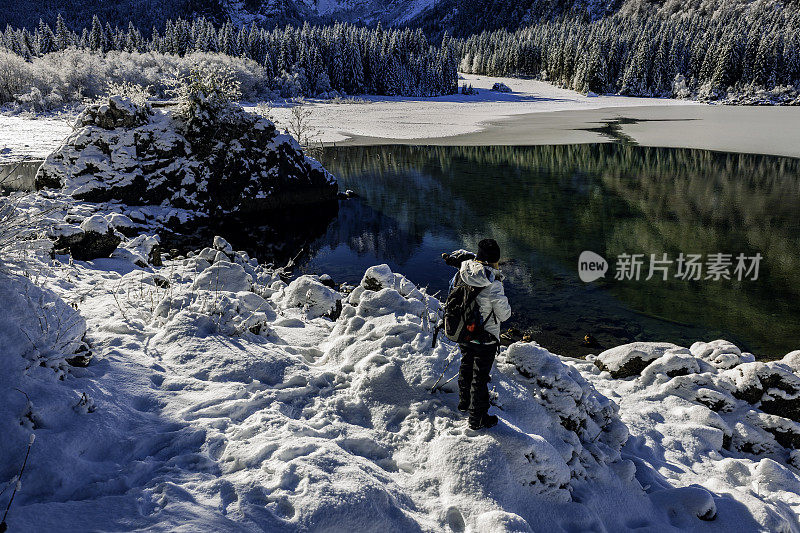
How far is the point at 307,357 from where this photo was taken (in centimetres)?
668

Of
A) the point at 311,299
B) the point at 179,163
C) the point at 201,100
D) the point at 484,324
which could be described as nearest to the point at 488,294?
the point at 484,324

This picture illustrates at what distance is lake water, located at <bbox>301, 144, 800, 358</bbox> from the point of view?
463 inches

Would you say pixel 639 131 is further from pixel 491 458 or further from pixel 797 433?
pixel 491 458

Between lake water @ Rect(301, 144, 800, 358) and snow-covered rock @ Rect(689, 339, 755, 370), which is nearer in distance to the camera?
snow-covered rock @ Rect(689, 339, 755, 370)

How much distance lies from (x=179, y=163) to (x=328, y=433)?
61.2 feet

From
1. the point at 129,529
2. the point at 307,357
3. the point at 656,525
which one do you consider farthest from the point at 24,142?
the point at 656,525

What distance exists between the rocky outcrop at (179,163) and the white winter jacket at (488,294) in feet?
59.9

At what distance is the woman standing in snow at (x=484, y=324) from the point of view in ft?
14.7

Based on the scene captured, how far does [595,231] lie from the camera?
18344 millimetres

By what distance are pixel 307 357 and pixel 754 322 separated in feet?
37.7

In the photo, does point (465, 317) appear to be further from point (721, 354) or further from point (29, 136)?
point (29, 136)

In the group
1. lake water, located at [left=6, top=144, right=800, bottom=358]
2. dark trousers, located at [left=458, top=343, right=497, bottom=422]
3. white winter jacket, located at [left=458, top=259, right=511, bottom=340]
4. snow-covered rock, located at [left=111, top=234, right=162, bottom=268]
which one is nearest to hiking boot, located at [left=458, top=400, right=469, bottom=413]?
dark trousers, located at [left=458, top=343, right=497, bottom=422]

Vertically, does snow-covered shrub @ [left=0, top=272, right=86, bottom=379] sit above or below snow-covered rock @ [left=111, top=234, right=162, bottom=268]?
above

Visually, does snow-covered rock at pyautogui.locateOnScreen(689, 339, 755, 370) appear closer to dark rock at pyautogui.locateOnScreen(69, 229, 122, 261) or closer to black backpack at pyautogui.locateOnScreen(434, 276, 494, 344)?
black backpack at pyautogui.locateOnScreen(434, 276, 494, 344)
